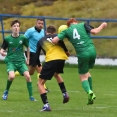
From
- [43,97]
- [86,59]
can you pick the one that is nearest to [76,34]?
[86,59]

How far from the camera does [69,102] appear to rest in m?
13.0

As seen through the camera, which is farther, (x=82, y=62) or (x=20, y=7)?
(x=20, y=7)

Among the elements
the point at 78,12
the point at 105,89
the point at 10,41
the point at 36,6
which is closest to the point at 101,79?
the point at 105,89

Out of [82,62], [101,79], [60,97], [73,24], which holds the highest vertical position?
[73,24]

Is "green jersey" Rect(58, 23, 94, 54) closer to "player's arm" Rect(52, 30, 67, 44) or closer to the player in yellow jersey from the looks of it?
"player's arm" Rect(52, 30, 67, 44)

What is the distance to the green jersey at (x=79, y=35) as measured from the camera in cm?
1133

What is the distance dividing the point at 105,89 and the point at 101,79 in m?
3.21

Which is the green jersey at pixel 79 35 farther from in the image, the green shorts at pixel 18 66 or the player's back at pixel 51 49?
the green shorts at pixel 18 66

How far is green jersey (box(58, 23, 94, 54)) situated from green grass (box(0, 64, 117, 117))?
4.28ft

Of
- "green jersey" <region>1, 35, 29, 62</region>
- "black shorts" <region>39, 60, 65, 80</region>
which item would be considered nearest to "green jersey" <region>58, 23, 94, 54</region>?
"black shorts" <region>39, 60, 65, 80</region>

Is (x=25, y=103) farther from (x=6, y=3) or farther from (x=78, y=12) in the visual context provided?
(x=6, y=3)

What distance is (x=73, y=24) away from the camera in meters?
11.5

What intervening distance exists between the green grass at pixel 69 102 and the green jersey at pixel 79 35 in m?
1.31

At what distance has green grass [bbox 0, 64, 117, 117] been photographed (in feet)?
36.0
